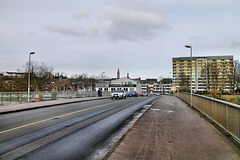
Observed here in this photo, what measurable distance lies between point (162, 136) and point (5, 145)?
486 cm

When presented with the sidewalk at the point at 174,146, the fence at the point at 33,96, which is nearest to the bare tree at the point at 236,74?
the fence at the point at 33,96

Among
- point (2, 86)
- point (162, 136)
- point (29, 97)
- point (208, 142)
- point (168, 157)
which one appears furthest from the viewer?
point (2, 86)

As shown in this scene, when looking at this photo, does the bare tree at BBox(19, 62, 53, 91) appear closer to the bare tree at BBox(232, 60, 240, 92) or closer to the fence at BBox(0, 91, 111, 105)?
the fence at BBox(0, 91, 111, 105)

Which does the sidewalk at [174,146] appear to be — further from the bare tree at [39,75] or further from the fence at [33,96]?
the bare tree at [39,75]

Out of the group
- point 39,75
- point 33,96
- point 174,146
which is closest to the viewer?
point 174,146

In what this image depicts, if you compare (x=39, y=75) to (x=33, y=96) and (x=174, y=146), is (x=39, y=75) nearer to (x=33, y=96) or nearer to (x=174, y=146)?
(x=33, y=96)

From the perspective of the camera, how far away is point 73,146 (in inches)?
225

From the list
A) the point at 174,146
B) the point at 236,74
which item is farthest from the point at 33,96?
the point at 236,74

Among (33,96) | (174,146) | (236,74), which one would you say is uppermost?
(236,74)

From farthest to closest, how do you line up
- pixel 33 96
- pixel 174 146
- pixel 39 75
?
pixel 39 75, pixel 33 96, pixel 174 146

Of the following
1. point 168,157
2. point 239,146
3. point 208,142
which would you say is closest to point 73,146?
point 168,157

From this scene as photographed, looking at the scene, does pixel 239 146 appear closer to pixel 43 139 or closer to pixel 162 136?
pixel 162 136

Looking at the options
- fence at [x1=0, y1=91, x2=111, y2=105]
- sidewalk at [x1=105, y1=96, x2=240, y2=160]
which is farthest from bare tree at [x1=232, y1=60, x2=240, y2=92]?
sidewalk at [x1=105, y1=96, x2=240, y2=160]

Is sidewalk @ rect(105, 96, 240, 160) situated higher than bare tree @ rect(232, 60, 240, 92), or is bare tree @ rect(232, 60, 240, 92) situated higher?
bare tree @ rect(232, 60, 240, 92)
